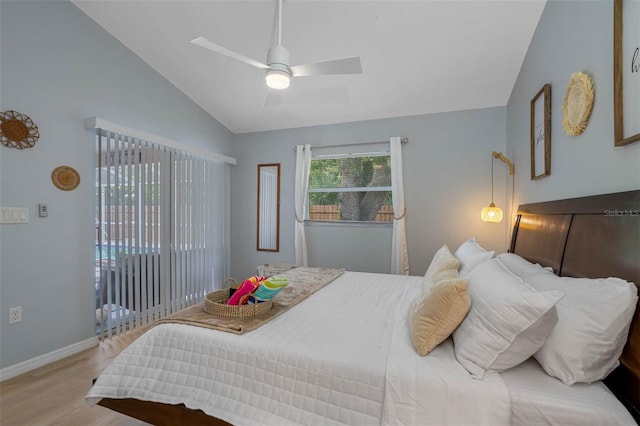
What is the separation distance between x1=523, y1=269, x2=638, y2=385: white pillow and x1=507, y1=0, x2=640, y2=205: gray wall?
419 mm

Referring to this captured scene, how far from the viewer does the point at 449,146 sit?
11.2 feet

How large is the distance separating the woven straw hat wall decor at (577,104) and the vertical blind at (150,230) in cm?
358

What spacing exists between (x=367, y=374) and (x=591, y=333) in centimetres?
80

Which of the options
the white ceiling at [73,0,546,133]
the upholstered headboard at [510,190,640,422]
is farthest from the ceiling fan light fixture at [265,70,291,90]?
the upholstered headboard at [510,190,640,422]

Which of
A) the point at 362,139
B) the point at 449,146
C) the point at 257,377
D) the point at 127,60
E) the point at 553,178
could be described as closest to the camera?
the point at 257,377

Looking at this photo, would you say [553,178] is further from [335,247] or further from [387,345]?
[335,247]

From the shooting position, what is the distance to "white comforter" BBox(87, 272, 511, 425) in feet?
3.38

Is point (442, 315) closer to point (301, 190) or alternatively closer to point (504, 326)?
point (504, 326)

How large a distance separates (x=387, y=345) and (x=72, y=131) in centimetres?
309

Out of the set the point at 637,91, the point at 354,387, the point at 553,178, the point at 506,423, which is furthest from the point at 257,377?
the point at 553,178

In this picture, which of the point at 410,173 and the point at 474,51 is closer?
the point at 474,51

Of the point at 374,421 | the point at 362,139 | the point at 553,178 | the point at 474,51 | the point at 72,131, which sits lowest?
the point at 374,421

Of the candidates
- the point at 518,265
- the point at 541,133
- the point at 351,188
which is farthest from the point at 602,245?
the point at 351,188

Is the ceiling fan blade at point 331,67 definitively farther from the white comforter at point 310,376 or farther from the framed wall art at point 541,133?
the white comforter at point 310,376
